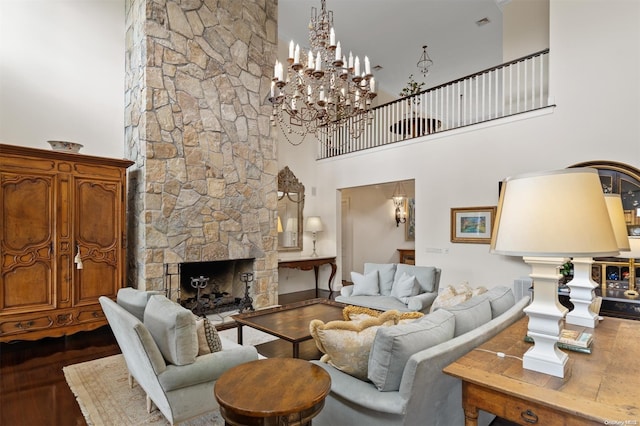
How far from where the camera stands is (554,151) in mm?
4746

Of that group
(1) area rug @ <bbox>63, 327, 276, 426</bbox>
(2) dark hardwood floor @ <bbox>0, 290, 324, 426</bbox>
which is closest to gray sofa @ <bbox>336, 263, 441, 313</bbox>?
(2) dark hardwood floor @ <bbox>0, 290, 324, 426</bbox>

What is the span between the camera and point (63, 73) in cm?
489

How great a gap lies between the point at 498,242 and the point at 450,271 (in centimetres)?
454

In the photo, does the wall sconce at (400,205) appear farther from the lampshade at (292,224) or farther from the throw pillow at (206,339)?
the throw pillow at (206,339)

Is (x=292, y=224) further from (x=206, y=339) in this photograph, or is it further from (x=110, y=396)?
(x=206, y=339)

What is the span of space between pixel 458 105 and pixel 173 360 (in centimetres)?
589

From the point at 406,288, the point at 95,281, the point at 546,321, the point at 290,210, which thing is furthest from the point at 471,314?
the point at 290,210

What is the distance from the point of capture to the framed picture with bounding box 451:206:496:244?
5316mm

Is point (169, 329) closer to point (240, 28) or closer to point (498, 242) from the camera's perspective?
point (498, 242)

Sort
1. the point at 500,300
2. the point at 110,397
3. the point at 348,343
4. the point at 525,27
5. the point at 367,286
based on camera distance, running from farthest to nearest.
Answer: the point at 525,27 < the point at 367,286 < the point at 110,397 < the point at 500,300 < the point at 348,343

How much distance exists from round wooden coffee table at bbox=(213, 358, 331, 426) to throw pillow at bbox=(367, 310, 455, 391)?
0.27 m

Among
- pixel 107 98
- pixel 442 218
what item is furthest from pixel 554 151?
pixel 107 98

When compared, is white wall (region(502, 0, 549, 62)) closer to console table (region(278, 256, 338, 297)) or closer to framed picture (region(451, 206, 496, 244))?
framed picture (region(451, 206, 496, 244))

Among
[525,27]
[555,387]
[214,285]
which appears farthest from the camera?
[214,285]
